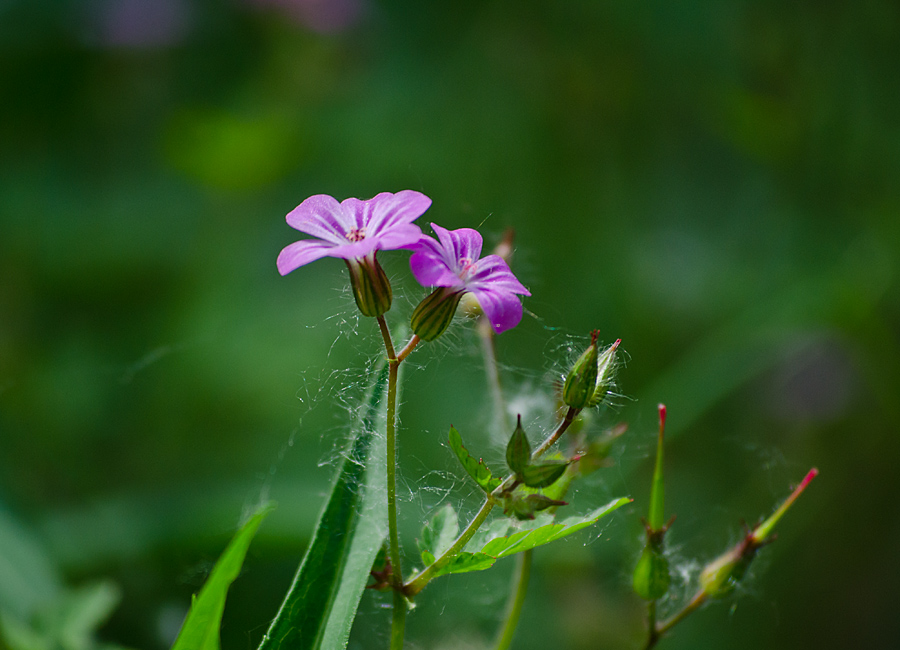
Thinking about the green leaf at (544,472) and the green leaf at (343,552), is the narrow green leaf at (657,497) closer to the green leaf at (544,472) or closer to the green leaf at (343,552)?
the green leaf at (544,472)

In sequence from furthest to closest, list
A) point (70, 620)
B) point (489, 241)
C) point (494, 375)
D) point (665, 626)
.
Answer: point (489, 241)
point (70, 620)
point (494, 375)
point (665, 626)

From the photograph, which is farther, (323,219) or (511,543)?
(323,219)

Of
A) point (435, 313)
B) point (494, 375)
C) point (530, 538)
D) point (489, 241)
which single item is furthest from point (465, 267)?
point (489, 241)

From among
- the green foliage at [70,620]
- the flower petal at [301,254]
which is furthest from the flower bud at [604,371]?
the green foliage at [70,620]

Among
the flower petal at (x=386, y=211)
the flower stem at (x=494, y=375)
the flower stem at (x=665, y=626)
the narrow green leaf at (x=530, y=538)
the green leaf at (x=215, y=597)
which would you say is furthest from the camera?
the flower stem at (x=494, y=375)

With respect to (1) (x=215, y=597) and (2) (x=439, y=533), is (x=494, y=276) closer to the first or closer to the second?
(2) (x=439, y=533)

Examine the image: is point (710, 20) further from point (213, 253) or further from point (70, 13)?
point (70, 13)
